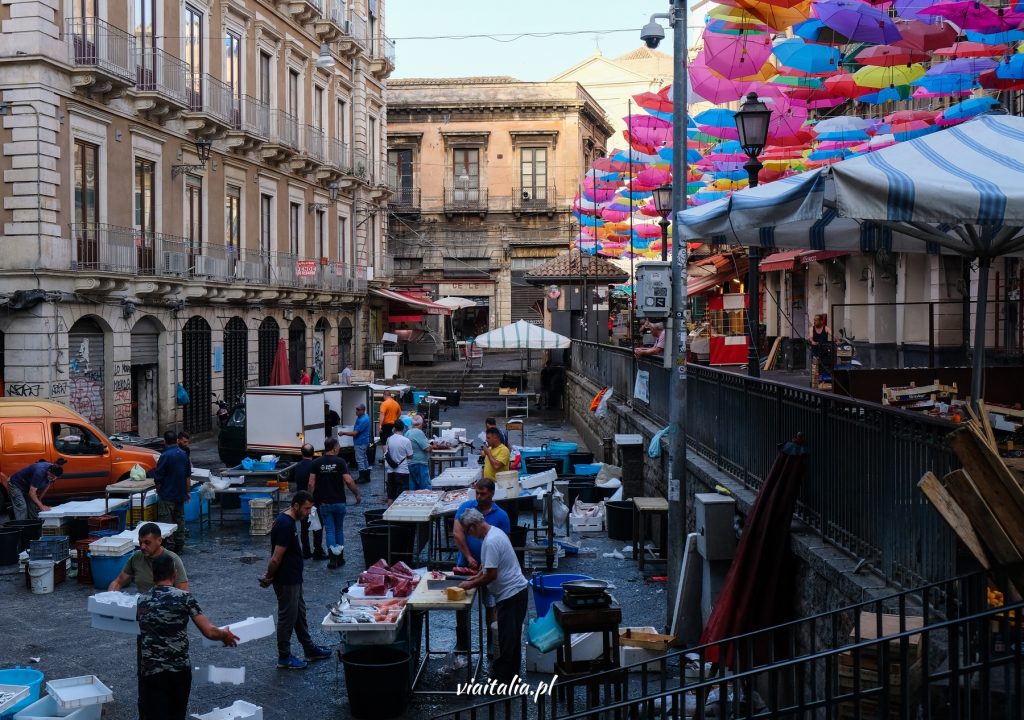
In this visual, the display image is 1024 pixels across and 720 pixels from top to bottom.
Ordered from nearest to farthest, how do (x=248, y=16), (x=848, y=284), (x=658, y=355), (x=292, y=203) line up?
(x=658, y=355) → (x=848, y=284) → (x=248, y=16) → (x=292, y=203)

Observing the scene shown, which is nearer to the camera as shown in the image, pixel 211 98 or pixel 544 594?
pixel 544 594

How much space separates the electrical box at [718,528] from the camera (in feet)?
31.3

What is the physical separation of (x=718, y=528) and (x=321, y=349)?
1264 inches

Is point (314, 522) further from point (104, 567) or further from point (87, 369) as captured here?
point (87, 369)

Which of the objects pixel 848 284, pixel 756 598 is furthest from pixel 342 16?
pixel 756 598

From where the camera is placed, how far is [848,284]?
30.2 metres

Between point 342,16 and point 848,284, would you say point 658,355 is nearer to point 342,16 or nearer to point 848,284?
point 848,284

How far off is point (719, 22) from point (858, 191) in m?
10.5

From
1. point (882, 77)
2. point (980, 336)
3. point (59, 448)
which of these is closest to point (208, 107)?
point (59, 448)

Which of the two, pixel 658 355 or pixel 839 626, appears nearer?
pixel 839 626

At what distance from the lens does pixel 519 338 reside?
31766 millimetres

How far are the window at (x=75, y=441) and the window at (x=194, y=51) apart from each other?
13.7 meters

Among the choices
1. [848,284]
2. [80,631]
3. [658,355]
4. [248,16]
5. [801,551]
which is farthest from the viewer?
[248,16]

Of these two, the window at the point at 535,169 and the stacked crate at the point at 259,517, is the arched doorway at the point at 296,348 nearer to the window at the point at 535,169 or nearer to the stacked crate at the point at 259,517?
the stacked crate at the point at 259,517
